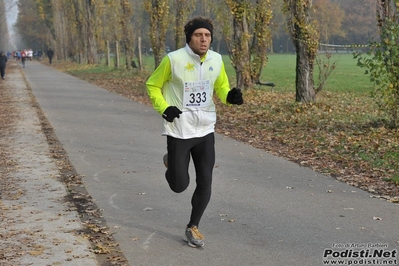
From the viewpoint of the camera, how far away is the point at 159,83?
6062mm

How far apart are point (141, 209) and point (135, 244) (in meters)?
1.41

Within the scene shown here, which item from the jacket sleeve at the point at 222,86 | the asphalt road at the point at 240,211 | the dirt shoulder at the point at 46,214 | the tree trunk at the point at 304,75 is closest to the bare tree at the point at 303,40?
the tree trunk at the point at 304,75

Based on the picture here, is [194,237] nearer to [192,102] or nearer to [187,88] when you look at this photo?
[192,102]

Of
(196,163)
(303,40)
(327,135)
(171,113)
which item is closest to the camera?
(171,113)

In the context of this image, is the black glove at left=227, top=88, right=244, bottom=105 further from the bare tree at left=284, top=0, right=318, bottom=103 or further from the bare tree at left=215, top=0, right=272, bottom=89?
the bare tree at left=215, top=0, right=272, bottom=89

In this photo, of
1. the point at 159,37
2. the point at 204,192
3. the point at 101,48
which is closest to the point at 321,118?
the point at 204,192

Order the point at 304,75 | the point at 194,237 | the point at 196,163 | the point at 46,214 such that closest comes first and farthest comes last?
the point at 194,237 < the point at 196,163 < the point at 46,214 < the point at 304,75

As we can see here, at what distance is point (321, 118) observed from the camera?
50.1ft

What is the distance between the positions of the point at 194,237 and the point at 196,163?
0.65 m

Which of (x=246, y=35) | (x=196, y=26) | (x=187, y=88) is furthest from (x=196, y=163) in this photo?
(x=246, y=35)

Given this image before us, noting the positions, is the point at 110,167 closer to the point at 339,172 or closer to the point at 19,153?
the point at 19,153

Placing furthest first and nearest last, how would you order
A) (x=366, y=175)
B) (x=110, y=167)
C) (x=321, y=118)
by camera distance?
(x=321, y=118), (x=110, y=167), (x=366, y=175)

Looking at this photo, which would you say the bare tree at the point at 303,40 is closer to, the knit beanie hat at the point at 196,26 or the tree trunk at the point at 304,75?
the tree trunk at the point at 304,75

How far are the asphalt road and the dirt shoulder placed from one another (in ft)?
0.61
